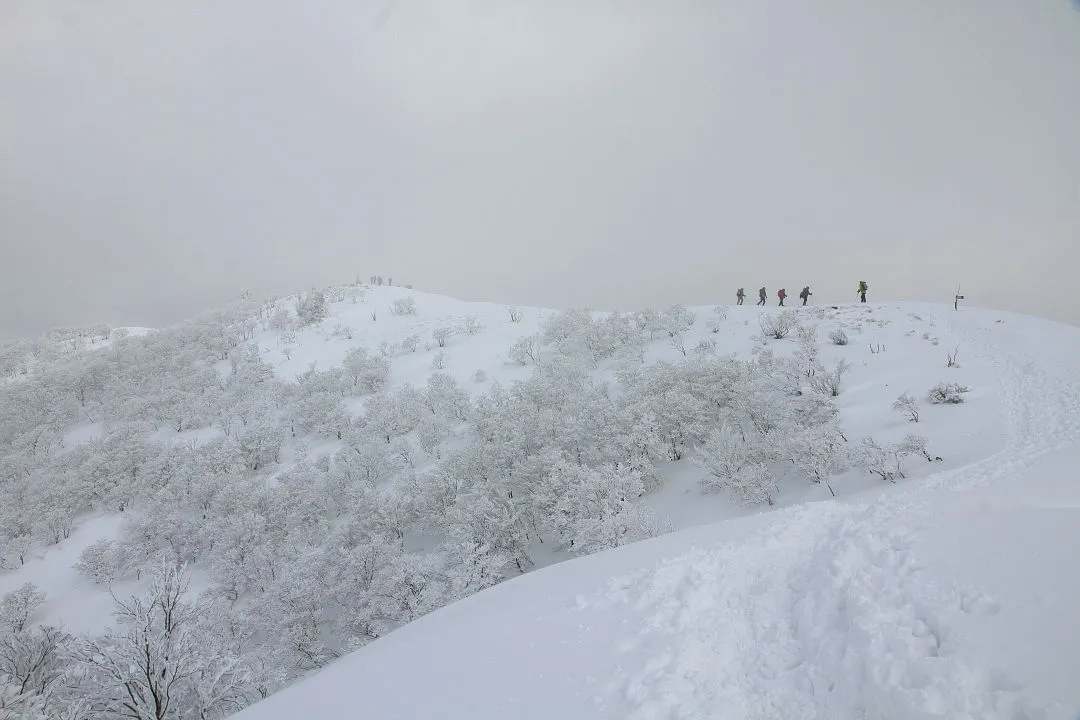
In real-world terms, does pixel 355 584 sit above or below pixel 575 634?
below

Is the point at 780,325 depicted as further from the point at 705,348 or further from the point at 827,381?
the point at 827,381

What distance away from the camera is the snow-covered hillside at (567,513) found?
598 cm

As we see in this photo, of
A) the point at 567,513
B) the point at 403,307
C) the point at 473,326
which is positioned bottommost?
the point at 567,513

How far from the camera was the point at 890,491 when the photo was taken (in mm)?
13133

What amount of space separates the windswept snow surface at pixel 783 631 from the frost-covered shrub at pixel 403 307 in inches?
1762

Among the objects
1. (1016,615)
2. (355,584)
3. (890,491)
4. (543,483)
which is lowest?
(355,584)

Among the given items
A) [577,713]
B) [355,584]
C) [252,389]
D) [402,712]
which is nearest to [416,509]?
[355,584]

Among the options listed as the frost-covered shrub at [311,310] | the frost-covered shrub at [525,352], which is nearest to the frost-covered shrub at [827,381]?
the frost-covered shrub at [525,352]

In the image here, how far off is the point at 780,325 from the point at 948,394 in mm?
12005

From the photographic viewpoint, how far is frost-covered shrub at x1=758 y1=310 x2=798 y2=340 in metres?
29.9

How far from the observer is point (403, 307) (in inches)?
2046

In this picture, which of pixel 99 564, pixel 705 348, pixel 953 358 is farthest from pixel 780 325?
pixel 99 564

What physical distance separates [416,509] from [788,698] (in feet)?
63.1

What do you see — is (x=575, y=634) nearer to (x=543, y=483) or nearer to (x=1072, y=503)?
(x=1072, y=503)
